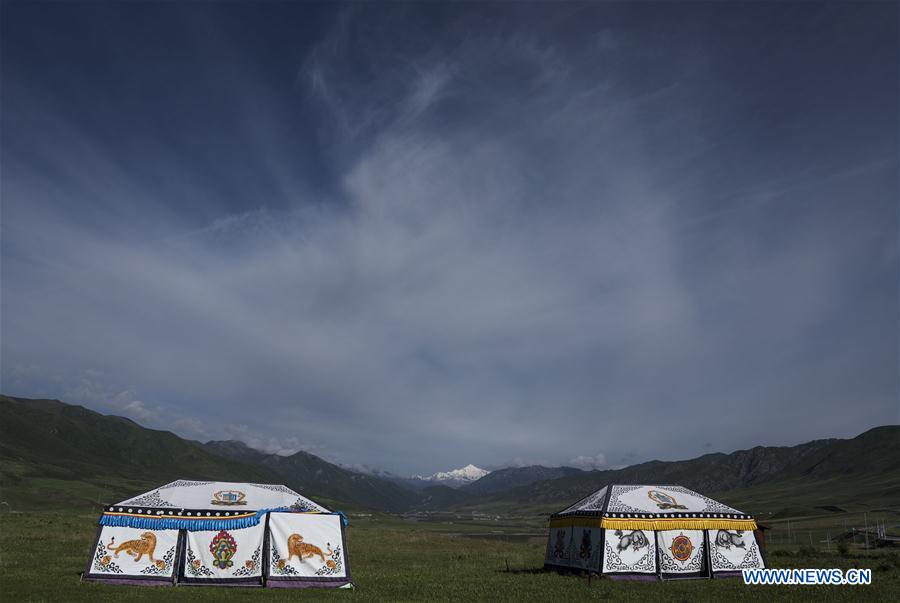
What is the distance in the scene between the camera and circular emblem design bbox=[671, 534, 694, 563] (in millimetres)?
25094

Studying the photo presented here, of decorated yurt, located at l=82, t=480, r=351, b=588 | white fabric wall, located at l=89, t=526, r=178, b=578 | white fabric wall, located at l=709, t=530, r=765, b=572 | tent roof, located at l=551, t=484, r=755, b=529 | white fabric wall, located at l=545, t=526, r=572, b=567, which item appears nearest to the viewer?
white fabric wall, located at l=89, t=526, r=178, b=578

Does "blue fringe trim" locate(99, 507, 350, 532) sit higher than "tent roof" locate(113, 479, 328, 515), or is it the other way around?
"tent roof" locate(113, 479, 328, 515)

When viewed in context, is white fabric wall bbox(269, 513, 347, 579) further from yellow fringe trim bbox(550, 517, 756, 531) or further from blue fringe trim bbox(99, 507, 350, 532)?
yellow fringe trim bbox(550, 517, 756, 531)

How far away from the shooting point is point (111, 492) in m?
160

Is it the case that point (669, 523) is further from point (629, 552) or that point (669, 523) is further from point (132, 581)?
point (132, 581)

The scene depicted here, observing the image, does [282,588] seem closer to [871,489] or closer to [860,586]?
[860,586]

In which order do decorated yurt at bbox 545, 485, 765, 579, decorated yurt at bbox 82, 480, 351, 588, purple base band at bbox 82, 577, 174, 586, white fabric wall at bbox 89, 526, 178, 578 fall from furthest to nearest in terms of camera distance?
decorated yurt at bbox 545, 485, 765, 579 → decorated yurt at bbox 82, 480, 351, 588 → white fabric wall at bbox 89, 526, 178, 578 → purple base band at bbox 82, 577, 174, 586

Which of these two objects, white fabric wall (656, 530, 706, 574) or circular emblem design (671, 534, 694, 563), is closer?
white fabric wall (656, 530, 706, 574)

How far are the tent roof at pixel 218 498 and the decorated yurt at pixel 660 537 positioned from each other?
1129 cm

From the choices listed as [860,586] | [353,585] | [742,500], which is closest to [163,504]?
[353,585]

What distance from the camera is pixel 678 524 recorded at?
25297 mm

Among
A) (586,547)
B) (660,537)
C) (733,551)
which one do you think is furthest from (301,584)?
(733,551)

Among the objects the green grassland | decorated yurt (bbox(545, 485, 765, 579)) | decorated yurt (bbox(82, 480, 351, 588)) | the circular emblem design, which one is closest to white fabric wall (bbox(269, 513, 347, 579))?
decorated yurt (bbox(82, 480, 351, 588))

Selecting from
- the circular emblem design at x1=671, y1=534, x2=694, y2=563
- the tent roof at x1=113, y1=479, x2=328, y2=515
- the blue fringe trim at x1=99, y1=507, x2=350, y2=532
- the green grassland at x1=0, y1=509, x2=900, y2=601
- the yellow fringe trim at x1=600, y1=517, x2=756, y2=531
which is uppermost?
the tent roof at x1=113, y1=479, x2=328, y2=515
